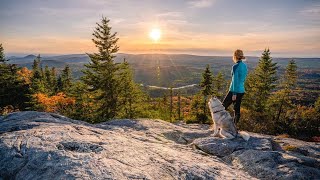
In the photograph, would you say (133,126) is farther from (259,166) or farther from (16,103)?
(16,103)

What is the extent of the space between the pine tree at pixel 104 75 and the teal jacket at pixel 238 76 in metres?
23.3

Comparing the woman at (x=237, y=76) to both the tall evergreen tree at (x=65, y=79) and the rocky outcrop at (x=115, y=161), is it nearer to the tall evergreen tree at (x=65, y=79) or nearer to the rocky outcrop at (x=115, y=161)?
the rocky outcrop at (x=115, y=161)

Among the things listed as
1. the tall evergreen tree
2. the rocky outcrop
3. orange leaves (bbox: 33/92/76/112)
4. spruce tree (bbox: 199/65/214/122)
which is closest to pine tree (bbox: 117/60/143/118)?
orange leaves (bbox: 33/92/76/112)

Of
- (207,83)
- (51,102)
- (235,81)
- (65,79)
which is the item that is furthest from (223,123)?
(65,79)

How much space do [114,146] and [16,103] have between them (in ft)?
162

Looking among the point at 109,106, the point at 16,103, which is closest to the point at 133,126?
the point at 109,106

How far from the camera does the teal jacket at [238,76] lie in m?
8.68

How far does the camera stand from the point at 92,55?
1212 inches

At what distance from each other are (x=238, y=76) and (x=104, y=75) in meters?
24.1

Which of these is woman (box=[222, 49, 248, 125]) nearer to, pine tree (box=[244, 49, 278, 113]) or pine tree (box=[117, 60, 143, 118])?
pine tree (box=[117, 60, 143, 118])

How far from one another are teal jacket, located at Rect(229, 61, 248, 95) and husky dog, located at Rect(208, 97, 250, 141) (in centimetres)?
84

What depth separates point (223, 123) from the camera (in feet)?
28.5

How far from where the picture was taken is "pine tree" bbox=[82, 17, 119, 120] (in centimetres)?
3058

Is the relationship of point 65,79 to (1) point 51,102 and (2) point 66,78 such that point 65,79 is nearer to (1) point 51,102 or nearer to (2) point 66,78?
(2) point 66,78
